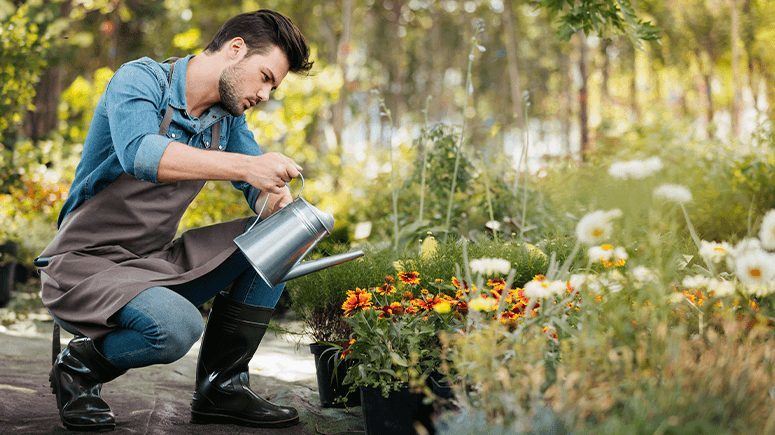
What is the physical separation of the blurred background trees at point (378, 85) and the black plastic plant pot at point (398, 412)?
1.31 metres

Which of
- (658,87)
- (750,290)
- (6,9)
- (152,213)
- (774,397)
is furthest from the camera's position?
(658,87)

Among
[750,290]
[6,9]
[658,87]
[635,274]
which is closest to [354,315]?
[635,274]

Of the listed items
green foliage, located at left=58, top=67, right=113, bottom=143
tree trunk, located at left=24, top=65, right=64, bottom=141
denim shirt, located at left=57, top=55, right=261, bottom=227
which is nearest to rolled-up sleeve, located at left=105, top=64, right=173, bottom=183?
denim shirt, located at left=57, top=55, right=261, bottom=227

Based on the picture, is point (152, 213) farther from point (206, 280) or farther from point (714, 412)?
point (714, 412)

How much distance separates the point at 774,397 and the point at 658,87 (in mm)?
25089

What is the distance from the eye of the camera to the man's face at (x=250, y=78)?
2768mm

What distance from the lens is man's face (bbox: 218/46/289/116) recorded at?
277 centimetres

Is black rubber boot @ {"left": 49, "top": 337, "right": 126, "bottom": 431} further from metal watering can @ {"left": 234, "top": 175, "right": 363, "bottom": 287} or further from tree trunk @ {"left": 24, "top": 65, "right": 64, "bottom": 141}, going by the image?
tree trunk @ {"left": 24, "top": 65, "right": 64, "bottom": 141}

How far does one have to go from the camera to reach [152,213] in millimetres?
2814

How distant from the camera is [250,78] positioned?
278 centimetres

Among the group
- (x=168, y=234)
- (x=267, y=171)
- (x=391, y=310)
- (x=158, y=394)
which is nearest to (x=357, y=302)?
(x=391, y=310)

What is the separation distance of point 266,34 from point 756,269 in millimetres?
1645

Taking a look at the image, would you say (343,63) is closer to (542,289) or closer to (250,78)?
(250,78)

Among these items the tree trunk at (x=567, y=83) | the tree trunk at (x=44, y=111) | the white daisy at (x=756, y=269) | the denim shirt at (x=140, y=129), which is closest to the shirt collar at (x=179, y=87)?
the denim shirt at (x=140, y=129)
